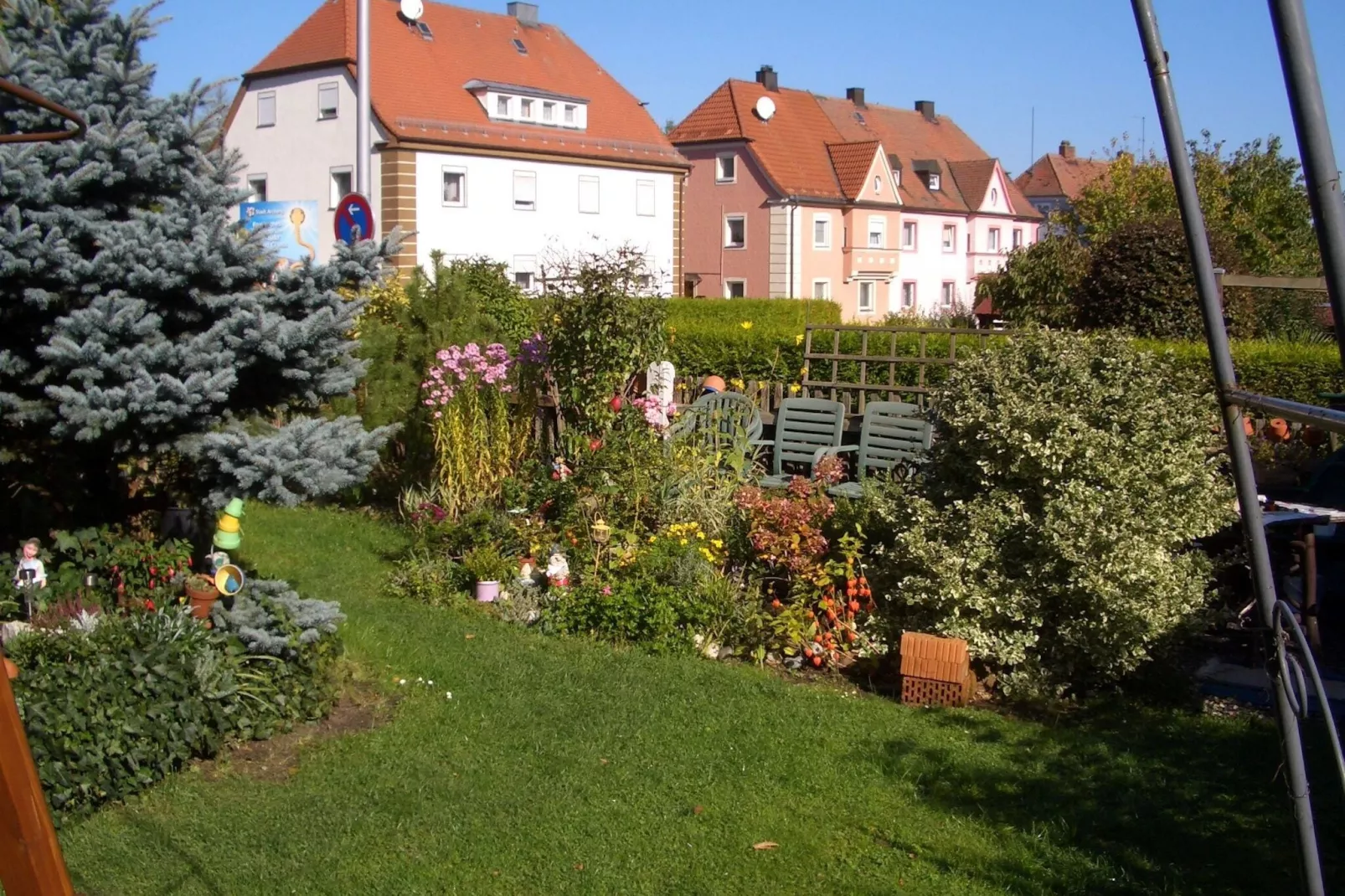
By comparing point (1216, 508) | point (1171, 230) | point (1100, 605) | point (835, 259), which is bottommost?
point (1100, 605)

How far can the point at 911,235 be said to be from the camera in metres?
54.4

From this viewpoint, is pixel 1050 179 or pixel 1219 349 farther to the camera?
pixel 1050 179

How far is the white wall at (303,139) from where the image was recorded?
3441 centimetres

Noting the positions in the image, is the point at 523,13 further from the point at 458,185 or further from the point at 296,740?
the point at 296,740

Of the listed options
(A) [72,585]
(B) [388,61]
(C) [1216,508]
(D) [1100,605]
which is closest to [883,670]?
(D) [1100,605]

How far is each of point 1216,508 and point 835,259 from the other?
1717 inches

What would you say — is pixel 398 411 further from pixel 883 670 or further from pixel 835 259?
pixel 835 259

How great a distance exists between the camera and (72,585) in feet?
20.5

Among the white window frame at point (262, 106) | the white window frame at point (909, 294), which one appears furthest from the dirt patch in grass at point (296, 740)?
the white window frame at point (909, 294)

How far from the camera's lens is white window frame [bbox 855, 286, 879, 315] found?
168 feet

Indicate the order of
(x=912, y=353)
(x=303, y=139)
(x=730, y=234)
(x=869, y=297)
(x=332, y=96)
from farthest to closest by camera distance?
(x=869, y=297) < (x=730, y=234) < (x=303, y=139) < (x=332, y=96) < (x=912, y=353)

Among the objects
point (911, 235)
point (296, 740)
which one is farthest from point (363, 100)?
point (911, 235)

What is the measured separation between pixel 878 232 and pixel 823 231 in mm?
3093

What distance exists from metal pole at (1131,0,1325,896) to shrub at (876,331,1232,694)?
367 cm
